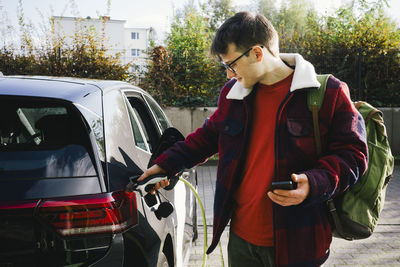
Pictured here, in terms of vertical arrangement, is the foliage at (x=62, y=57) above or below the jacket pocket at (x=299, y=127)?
above

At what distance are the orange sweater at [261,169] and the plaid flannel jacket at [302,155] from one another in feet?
0.16

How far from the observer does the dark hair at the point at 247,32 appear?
1.72 meters

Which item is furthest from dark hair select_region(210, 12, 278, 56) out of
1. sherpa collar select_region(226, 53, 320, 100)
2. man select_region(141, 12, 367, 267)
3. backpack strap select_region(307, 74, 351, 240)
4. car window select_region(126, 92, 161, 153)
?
car window select_region(126, 92, 161, 153)

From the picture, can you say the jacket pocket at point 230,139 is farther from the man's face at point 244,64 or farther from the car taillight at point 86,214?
the car taillight at point 86,214

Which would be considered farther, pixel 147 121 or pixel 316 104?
pixel 147 121

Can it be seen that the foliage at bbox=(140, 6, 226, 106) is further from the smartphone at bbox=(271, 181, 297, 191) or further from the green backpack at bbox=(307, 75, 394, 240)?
the smartphone at bbox=(271, 181, 297, 191)

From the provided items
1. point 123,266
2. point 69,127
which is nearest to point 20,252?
point 123,266

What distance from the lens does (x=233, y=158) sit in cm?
181

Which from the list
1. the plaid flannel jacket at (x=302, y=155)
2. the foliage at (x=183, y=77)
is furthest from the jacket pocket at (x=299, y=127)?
the foliage at (x=183, y=77)

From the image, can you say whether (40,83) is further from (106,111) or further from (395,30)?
(395,30)

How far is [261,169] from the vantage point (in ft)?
5.79

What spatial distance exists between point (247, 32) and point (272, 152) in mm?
587

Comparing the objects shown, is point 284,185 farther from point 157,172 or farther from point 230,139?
point 157,172

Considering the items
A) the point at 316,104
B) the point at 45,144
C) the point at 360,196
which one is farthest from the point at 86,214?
the point at 360,196
